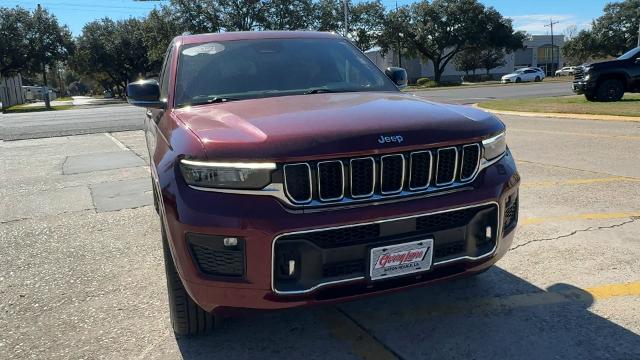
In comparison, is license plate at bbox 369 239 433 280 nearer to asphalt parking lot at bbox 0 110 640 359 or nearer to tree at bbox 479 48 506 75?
asphalt parking lot at bbox 0 110 640 359

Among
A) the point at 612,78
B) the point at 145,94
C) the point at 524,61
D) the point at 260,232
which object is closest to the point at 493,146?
the point at 260,232

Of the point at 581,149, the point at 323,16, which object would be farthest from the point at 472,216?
the point at 323,16

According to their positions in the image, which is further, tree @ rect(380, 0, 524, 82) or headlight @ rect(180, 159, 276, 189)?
tree @ rect(380, 0, 524, 82)

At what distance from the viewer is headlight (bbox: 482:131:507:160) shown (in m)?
2.87

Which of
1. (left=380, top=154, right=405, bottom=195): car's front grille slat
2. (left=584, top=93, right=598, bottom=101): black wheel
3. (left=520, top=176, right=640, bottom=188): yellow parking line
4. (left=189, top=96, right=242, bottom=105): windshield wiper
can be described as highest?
(left=189, top=96, right=242, bottom=105): windshield wiper

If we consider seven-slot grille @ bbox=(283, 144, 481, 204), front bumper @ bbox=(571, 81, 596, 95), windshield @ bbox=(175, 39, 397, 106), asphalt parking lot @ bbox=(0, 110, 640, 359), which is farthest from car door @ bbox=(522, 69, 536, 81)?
seven-slot grille @ bbox=(283, 144, 481, 204)

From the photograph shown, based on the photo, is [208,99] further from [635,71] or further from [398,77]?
[635,71]

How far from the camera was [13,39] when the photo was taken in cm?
4959

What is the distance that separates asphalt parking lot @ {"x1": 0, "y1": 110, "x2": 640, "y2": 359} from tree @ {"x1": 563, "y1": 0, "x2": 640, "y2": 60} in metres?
84.2

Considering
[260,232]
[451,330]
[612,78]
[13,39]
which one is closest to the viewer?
[260,232]

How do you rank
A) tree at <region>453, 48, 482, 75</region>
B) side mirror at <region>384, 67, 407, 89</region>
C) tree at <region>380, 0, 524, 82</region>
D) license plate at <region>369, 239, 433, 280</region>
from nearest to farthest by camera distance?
license plate at <region>369, 239, 433, 280</region>
side mirror at <region>384, 67, 407, 89</region>
tree at <region>380, 0, 524, 82</region>
tree at <region>453, 48, 482, 75</region>

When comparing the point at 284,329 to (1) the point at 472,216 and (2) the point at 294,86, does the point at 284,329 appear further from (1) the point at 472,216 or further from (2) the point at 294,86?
(2) the point at 294,86

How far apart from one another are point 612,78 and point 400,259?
16830mm

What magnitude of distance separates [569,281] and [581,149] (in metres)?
5.86
